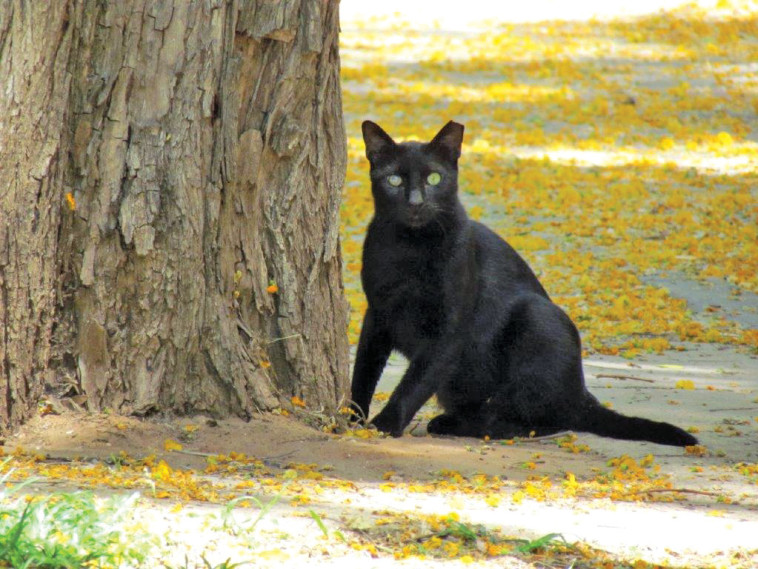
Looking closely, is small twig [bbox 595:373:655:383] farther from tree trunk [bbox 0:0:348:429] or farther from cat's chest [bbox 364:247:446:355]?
tree trunk [bbox 0:0:348:429]

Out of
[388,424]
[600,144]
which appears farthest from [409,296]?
[600,144]

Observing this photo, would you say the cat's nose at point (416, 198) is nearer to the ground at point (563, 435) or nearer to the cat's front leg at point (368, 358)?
the cat's front leg at point (368, 358)

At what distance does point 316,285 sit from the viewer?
4422 millimetres

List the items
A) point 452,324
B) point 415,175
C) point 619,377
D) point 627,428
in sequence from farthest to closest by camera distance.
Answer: point 619,377 < point 415,175 < point 452,324 < point 627,428

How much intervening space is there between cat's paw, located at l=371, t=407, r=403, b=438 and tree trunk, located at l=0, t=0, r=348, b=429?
2.63ft

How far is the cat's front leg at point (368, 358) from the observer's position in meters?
5.16

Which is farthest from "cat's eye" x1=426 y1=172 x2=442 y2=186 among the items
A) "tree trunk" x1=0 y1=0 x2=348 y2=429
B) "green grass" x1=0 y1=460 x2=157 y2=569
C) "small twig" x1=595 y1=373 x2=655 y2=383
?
"green grass" x1=0 y1=460 x2=157 y2=569

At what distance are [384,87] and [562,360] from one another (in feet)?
35.3

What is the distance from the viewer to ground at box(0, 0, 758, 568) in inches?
124

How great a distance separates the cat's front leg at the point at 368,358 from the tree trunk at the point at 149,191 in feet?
3.14

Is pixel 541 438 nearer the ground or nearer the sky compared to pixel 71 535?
nearer the ground

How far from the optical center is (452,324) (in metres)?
4.99

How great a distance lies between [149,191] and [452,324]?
68.2 inches

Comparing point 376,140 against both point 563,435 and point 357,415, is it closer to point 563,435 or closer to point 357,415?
point 357,415
